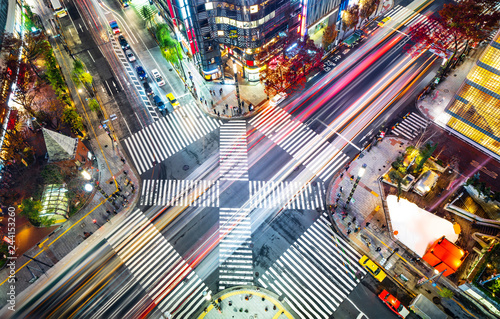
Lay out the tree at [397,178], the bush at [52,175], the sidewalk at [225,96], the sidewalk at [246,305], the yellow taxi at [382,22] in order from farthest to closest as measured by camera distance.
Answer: the yellow taxi at [382,22], the sidewalk at [225,96], the bush at [52,175], the tree at [397,178], the sidewalk at [246,305]

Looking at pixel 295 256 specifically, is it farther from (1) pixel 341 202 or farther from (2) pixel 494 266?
(2) pixel 494 266

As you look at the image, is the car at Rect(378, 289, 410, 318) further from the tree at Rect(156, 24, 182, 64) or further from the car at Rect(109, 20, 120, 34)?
the car at Rect(109, 20, 120, 34)

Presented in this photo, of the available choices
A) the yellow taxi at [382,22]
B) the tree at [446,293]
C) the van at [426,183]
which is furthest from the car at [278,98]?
the tree at [446,293]

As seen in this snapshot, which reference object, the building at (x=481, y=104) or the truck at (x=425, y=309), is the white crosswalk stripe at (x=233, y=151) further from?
the building at (x=481, y=104)

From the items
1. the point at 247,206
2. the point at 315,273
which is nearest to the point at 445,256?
the point at 315,273

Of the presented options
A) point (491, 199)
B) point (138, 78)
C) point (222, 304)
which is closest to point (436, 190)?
point (491, 199)
